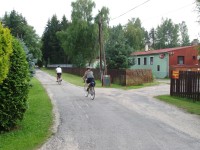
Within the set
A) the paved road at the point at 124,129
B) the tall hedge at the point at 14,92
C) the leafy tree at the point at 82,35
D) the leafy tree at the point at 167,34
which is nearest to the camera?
the paved road at the point at 124,129

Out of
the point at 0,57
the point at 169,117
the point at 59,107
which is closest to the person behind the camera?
the point at 0,57

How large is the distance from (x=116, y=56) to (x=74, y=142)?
99.8 ft

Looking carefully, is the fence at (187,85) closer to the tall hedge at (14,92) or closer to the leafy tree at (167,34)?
the tall hedge at (14,92)

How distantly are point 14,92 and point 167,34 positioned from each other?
359ft

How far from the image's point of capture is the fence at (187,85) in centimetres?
1811

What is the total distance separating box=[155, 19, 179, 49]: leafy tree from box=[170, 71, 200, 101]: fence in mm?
93827

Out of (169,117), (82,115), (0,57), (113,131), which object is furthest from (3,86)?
(169,117)

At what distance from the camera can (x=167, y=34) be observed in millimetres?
115188

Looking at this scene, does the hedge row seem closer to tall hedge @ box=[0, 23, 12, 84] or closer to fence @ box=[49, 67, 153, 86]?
tall hedge @ box=[0, 23, 12, 84]

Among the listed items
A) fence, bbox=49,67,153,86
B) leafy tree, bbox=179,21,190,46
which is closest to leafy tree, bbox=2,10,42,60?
fence, bbox=49,67,153,86

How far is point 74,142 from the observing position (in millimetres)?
8406

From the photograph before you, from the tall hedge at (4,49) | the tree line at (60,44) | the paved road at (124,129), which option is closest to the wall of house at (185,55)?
the tree line at (60,44)

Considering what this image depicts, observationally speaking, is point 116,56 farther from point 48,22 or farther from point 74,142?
point 48,22

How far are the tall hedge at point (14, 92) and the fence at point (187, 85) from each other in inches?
419
